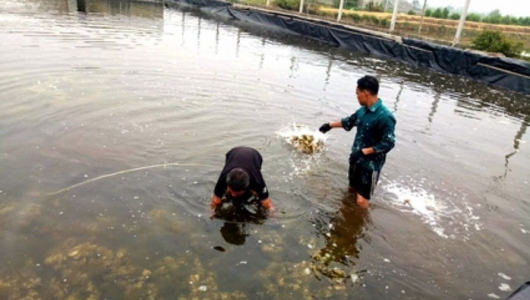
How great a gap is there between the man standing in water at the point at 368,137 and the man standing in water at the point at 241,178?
144 centimetres

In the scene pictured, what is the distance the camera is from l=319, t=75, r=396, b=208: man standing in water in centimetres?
489

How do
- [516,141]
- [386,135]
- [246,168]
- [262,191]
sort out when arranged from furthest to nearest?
[516,141] → [386,135] → [262,191] → [246,168]

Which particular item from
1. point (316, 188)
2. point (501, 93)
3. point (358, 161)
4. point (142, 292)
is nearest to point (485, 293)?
point (358, 161)

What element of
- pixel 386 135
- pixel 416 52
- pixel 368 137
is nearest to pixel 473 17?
pixel 416 52

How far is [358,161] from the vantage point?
17.7 ft

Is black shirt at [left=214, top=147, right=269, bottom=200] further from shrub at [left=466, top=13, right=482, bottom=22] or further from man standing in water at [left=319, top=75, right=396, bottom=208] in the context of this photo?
shrub at [left=466, top=13, right=482, bottom=22]

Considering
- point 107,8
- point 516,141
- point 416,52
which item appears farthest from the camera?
point 107,8

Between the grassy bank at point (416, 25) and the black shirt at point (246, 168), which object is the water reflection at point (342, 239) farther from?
the grassy bank at point (416, 25)

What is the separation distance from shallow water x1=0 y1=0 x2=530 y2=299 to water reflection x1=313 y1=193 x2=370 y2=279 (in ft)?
0.09

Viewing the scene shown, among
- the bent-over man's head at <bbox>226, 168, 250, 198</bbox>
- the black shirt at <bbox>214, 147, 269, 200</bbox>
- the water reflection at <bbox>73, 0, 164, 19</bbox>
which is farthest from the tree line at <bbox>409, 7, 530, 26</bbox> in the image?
the bent-over man's head at <bbox>226, 168, 250, 198</bbox>

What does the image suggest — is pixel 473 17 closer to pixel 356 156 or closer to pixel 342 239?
pixel 356 156

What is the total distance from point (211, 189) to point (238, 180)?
1.75 meters

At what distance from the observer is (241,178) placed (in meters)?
4.12

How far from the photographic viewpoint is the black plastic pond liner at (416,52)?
1641 cm
